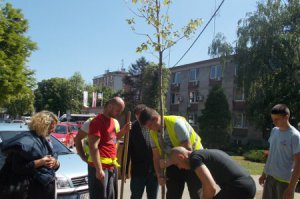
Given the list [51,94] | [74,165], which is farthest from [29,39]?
[51,94]

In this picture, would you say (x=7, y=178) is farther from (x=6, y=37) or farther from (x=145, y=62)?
(x=145, y=62)

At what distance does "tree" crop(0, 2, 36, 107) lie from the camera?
17859mm

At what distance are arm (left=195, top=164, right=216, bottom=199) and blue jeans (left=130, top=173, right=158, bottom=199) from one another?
184 cm

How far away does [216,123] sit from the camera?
3022 centimetres

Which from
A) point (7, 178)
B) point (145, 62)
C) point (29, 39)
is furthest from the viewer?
point (145, 62)

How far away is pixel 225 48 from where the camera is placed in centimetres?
2895

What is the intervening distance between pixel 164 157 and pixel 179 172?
10.7 inches

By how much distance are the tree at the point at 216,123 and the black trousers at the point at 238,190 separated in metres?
26.5

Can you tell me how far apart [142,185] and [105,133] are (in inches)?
42.7

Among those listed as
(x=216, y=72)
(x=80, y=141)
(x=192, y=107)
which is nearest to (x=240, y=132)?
Answer: (x=216, y=72)

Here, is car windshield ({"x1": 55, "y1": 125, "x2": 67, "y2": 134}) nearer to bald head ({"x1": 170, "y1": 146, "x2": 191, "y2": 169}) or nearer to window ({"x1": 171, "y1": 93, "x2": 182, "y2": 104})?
bald head ({"x1": 170, "y1": 146, "x2": 191, "y2": 169})

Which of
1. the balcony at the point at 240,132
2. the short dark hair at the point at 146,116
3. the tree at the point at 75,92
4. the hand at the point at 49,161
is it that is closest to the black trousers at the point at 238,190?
the short dark hair at the point at 146,116

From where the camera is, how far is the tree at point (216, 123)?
30094 mm

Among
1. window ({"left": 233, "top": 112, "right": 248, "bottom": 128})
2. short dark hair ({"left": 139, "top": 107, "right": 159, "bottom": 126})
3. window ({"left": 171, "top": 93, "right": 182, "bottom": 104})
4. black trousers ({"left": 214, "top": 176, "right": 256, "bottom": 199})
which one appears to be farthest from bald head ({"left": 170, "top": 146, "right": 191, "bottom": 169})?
window ({"left": 171, "top": 93, "right": 182, "bottom": 104})
